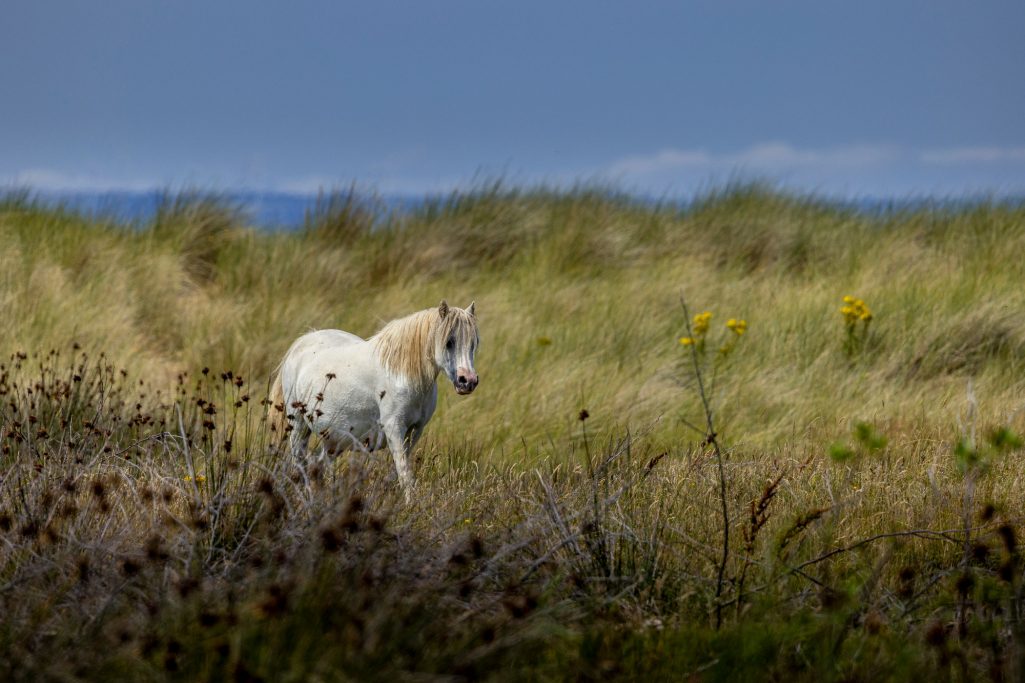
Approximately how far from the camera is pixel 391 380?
500cm

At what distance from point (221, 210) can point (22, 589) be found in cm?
1048

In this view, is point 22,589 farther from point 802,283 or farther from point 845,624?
point 802,283

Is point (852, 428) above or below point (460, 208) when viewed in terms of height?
below

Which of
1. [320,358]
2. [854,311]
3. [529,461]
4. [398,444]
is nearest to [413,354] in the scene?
[398,444]

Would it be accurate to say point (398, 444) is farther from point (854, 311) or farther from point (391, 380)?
point (854, 311)

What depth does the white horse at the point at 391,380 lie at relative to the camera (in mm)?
4773

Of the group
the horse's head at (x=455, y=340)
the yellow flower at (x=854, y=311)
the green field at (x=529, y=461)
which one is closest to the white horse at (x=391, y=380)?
the horse's head at (x=455, y=340)

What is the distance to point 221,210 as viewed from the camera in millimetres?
13406

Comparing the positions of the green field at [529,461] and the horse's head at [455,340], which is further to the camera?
the horse's head at [455,340]

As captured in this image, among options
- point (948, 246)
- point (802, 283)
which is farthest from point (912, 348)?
point (948, 246)

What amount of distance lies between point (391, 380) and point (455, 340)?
0.41 meters

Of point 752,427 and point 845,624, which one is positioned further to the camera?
point 752,427

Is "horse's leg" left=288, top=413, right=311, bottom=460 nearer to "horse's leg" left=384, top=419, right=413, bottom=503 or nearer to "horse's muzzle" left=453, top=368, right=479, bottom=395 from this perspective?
"horse's leg" left=384, top=419, right=413, bottom=503

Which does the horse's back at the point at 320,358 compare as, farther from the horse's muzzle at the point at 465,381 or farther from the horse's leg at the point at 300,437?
the horse's muzzle at the point at 465,381
